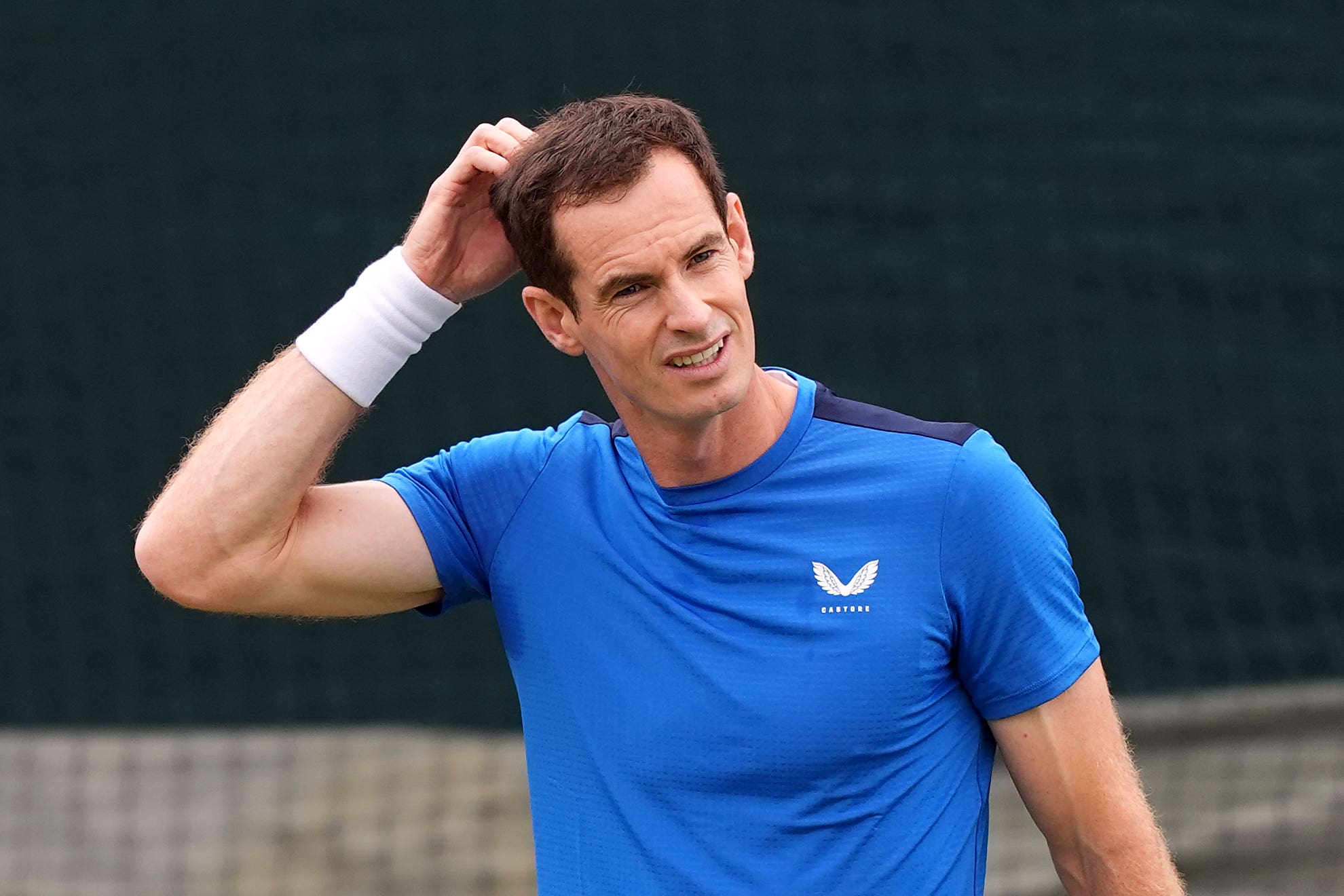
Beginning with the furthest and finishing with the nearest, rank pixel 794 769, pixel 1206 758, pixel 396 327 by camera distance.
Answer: pixel 1206 758
pixel 396 327
pixel 794 769

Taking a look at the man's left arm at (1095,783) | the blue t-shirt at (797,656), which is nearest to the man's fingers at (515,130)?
the blue t-shirt at (797,656)

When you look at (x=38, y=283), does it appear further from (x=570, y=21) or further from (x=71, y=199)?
(x=570, y=21)

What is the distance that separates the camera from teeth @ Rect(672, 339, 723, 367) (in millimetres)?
2072

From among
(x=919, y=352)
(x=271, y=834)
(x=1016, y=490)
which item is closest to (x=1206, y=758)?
(x=919, y=352)

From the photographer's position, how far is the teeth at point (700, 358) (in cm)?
207

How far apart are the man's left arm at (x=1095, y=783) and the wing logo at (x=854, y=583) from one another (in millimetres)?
243

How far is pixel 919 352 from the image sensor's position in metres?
5.34

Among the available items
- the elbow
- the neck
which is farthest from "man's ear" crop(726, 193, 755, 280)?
the elbow

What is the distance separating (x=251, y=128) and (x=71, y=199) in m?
0.62

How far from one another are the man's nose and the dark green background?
3268 mm

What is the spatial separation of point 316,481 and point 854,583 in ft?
2.59

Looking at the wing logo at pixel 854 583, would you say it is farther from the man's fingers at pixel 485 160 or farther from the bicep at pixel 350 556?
the man's fingers at pixel 485 160

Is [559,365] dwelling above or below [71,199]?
below

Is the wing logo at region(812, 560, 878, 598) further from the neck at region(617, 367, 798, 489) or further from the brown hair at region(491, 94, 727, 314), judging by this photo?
the brown hair at region(491, 94, 727, 314)
